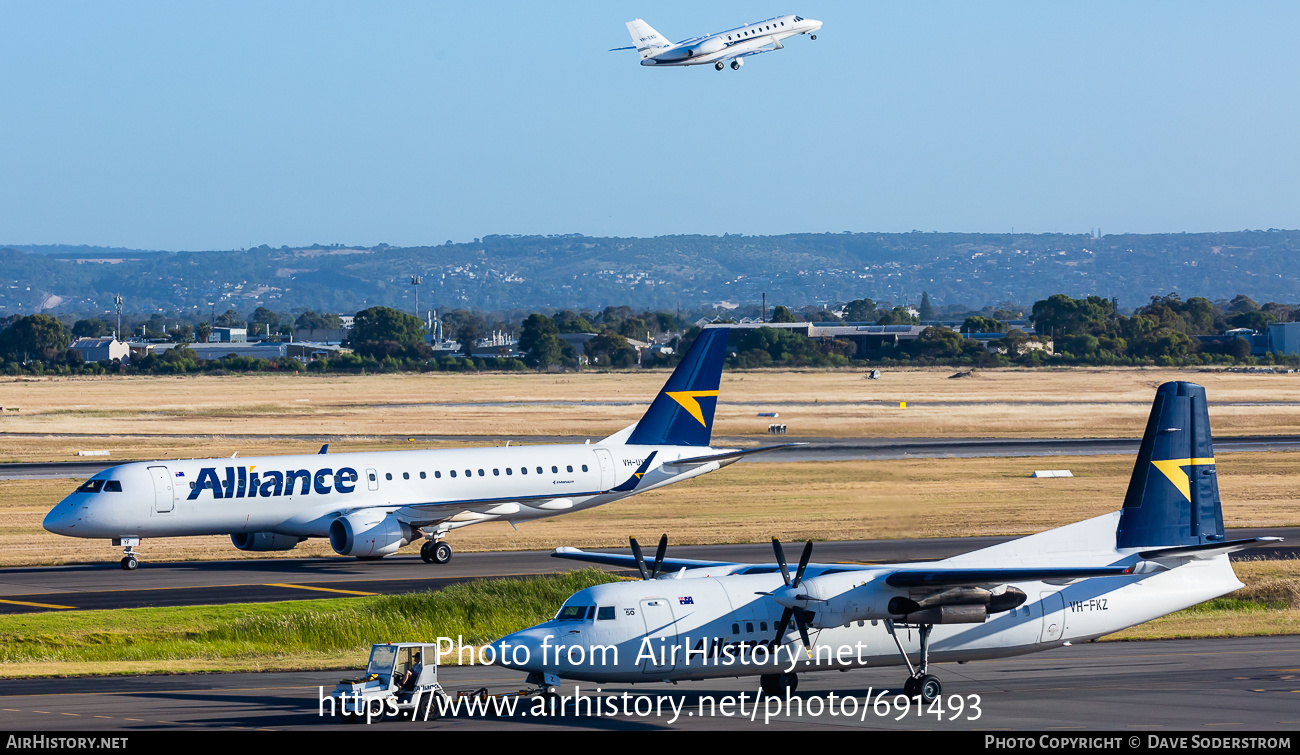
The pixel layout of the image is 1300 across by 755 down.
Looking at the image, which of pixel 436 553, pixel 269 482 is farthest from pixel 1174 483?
pixel 269 482

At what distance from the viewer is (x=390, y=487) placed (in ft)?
163

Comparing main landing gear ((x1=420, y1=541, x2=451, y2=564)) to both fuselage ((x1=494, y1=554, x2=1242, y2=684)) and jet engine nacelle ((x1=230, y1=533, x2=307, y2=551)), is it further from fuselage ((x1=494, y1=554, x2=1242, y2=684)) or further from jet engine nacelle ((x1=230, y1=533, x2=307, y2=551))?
fuselage ((x1=494, y1=554, x2=1242, y2=684))

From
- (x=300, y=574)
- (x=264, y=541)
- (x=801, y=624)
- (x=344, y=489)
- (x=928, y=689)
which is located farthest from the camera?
(x=264, y=541)

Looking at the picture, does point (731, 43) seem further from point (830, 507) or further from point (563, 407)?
point (563, 407)

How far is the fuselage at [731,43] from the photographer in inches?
2884

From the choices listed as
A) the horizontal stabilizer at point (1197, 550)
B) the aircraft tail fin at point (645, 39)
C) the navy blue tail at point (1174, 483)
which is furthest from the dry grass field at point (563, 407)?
the horizontal stabilizer at point (1197, 550)

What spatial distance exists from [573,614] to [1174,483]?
15.1 m

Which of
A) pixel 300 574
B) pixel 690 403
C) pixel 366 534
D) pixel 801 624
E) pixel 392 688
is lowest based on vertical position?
pixel 300 574

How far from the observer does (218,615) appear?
1576 inches

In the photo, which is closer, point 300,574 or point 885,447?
point 300,574

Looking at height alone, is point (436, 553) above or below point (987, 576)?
below

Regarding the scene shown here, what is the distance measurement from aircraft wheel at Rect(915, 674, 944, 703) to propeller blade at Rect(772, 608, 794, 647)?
2.94m
